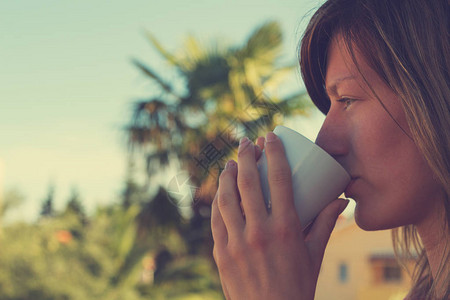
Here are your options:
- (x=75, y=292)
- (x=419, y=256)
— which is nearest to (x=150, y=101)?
(x=75, y=292)

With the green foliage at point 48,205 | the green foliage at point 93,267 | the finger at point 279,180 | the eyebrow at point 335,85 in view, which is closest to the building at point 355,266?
the green foliage at point 93,267

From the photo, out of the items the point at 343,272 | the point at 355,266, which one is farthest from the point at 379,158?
the point at 343,272

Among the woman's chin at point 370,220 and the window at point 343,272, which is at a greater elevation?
the woman's chin at point 370,220

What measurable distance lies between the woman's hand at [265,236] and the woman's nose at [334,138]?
3.9 inches

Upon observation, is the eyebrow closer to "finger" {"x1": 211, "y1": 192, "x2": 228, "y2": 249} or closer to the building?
"finger" {"x1": 211, "y1": 192, "x2": 228, "y2": 249}

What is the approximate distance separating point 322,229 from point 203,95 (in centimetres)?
835

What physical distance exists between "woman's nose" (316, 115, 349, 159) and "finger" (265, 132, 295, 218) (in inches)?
3.9

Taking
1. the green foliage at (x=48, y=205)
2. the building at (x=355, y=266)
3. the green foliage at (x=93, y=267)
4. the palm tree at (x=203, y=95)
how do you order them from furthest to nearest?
the green foliage at (x=48, y=205), the building at (x=355, y=266), the green foliage at (x=93, y=267), the palm tree at (x=203, y=95)

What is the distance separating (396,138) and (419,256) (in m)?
0.57

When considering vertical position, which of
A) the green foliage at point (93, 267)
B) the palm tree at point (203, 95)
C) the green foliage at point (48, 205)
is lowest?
the green foliage at point (93, 267)

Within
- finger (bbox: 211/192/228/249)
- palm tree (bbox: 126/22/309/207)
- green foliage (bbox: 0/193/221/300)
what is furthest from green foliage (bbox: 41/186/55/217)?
finger (bbox: 211/192/228/249)

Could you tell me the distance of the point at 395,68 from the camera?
103cm

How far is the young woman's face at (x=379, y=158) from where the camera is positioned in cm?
102

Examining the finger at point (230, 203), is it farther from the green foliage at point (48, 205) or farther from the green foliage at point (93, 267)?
the green foliage at point (48, 205)
